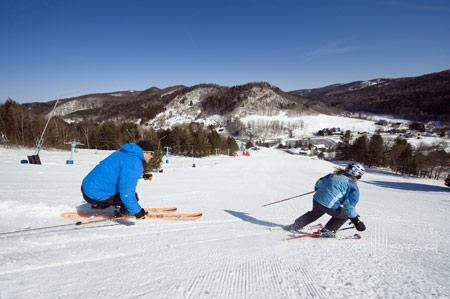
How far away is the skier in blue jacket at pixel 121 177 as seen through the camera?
16.2 feet

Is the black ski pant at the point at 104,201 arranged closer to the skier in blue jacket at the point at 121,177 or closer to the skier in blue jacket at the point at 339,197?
the skier in blue jacket at the point at 121,177

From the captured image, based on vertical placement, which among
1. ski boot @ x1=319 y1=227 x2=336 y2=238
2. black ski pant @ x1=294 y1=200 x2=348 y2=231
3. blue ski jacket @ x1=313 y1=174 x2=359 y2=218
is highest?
blue ski jacket @ x1=313 y1=174 x2=359 y2=218

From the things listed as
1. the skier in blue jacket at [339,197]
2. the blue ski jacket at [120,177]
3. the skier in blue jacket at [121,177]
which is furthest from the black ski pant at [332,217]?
the blue ski jacket at [120,177]

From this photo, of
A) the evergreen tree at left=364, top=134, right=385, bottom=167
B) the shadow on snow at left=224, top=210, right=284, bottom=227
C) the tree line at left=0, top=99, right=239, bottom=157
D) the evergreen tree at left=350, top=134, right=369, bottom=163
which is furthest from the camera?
the evergreen tree at left=350, top=134, right=369, bottom=163

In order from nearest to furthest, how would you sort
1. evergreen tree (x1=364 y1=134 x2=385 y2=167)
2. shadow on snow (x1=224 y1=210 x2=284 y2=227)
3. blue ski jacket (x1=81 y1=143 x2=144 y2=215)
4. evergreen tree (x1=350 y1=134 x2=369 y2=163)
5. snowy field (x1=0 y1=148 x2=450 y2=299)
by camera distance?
1. snowy field (x1=0 y1=148 x2=450 y2=299)
2. blue ski jacket (x1=81 y1=143 x2=144 y2=215)
3. shadow on snow (x1=224 y1=210 x2=284 y2=227)
4. evergreen tree (x1=364 y1=134 x2=385 y2=167)
5. evergreen tree (x1=350 y1=134 x2=369 y2=163)

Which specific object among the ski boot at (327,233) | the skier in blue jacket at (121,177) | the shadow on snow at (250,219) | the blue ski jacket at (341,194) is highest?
the skier in blue jacket at (121,177)

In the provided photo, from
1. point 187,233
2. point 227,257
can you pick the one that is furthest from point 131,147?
point 227,257

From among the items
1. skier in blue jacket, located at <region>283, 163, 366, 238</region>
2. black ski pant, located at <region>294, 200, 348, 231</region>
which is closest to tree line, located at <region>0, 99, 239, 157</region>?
black ski pant, located at <region>294, 200, 348, 231</region>

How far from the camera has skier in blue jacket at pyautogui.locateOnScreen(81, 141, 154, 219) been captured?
4930 mm

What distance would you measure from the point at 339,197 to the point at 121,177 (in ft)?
13.8

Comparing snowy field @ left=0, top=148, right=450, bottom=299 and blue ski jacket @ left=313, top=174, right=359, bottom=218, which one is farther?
blue ski jacket @ left=313, top=174, right=359, bottom=218

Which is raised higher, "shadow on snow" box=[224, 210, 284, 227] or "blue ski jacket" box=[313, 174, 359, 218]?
"blue ski jacket" box=[313, 174, 359, 218]

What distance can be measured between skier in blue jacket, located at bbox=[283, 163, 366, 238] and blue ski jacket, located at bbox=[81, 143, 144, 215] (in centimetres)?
364

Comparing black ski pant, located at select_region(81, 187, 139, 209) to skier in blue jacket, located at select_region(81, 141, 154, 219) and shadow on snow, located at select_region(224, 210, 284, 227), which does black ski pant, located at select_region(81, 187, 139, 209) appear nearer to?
skier in blue jacket, located at select_region(81, 141, 154, 219)
